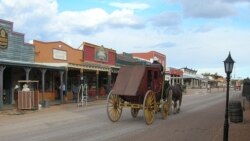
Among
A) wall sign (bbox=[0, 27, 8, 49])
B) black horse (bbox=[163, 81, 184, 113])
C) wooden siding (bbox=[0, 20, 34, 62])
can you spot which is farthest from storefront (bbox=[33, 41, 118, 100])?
black horse (bbox=[163, 81, 184, 113])

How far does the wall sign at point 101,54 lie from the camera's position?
4747 centimetres

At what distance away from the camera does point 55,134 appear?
16.0 metres

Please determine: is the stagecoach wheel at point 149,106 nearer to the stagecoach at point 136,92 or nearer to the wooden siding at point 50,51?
the stagecoach at point 136,92

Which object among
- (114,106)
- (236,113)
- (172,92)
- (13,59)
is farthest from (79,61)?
(236,113)

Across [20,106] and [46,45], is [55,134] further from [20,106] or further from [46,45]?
[46,45]

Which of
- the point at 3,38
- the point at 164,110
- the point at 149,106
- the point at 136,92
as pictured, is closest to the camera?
the point at 136,92

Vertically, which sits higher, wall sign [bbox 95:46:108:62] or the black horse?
wall sign [bbox 95:46:108:62]

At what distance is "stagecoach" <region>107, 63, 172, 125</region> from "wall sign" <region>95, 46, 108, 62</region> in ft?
85.9

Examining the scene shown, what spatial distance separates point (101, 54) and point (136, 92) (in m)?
29.2

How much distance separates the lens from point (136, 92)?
1966 centimetres

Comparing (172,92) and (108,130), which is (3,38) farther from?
(108,130)

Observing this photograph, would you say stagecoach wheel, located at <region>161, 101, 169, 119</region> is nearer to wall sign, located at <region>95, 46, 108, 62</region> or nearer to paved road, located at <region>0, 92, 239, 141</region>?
paved road, located at <region>0, 92, 239, 141</region>

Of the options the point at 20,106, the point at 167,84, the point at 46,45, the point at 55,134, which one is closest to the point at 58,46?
the point at 46,45

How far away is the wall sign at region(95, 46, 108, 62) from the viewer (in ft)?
156
